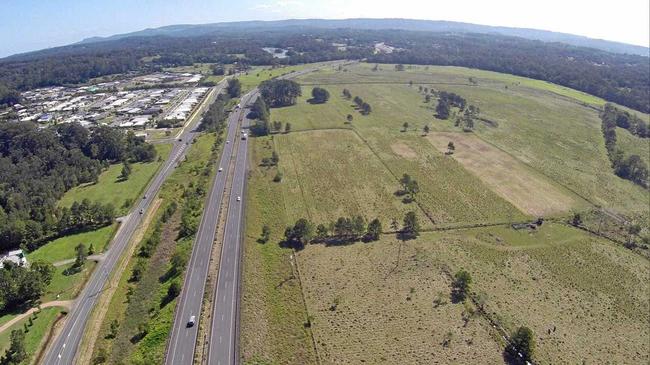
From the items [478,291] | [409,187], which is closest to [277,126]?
[409,187]

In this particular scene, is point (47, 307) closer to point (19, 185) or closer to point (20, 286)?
point (20, 286)

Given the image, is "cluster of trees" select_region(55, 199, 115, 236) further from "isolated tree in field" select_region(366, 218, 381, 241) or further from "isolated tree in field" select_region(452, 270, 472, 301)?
"isolated tree in field" select_region(452, 270, 472, 301)

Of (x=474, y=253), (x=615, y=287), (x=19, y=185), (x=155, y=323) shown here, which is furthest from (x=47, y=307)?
(x=615, y=287)

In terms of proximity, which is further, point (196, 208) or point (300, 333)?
point (196, 208)

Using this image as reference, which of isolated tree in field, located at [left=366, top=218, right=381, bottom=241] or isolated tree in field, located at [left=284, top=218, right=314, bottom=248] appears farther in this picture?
isolated tree in field, located at [left=366, top=218, right=381, bottom=241]

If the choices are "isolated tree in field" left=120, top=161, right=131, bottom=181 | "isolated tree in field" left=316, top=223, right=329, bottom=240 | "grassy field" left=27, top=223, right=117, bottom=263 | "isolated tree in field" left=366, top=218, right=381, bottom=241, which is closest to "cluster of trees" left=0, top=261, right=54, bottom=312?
"grassy field" left=27, top=223, right=117, bottom=263

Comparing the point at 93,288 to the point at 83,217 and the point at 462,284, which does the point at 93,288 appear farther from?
the point at 462,284

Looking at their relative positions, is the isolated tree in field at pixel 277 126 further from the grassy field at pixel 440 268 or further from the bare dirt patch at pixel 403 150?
the bare dirt patch at pixel 403 150

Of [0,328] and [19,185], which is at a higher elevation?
[19,185]
